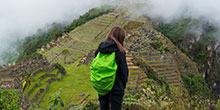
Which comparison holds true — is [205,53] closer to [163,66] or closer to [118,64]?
[163,66]

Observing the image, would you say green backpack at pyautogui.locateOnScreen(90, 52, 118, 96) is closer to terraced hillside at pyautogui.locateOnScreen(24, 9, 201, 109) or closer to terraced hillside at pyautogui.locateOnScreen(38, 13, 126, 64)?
terraced hillside at pyautogui.locateOnScreen(24, 9, 201, 109)

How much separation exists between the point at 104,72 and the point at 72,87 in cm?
1240

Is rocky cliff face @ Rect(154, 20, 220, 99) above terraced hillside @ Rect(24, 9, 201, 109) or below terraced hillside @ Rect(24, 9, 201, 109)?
below

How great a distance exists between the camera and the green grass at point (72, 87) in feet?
39.9

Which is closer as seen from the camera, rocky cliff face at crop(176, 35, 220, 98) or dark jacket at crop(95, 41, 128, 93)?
dark jacket at crop(95, 41, 128, 93)

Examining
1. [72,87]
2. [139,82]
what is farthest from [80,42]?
[139,82]

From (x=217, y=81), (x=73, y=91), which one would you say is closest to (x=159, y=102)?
(x=73, y=91)

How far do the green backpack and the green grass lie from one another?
8.65m

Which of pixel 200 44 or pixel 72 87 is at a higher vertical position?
pixel 72 87

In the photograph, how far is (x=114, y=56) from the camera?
284 centimetres

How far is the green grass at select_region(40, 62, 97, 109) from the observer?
12163mm

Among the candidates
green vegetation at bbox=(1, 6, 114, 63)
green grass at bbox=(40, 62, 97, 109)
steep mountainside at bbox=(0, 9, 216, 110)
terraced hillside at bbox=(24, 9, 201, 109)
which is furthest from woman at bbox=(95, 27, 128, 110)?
green vegetation at bbox=(1, 6, 114, 63)

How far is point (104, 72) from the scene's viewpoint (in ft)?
9.18

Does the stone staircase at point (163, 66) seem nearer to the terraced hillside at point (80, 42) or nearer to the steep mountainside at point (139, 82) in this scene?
the steep mountainside at point (139, 82)
